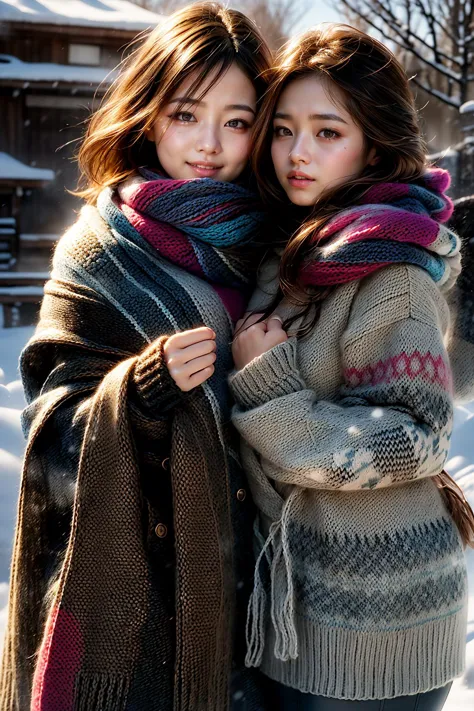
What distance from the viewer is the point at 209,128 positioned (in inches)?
76.7

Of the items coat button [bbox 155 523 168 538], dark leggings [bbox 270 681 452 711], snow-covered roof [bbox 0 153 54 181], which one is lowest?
snow-covered roof [bbox 0 153 54 181]

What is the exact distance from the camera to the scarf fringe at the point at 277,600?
1701 mm

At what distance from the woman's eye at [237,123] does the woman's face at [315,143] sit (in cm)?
13

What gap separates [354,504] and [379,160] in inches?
31.9

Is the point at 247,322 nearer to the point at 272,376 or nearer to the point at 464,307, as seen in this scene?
the point at 272,376

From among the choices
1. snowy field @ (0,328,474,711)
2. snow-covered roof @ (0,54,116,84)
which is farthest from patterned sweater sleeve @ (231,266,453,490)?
snow-covered roof @ (0,54,116,84)

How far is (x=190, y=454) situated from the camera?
1.70 metres

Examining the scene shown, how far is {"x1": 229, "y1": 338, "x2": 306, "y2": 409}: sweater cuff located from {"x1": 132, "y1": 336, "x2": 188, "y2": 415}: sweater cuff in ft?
0.48

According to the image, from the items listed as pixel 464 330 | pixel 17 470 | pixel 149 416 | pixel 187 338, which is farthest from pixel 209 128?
pixel 17 470

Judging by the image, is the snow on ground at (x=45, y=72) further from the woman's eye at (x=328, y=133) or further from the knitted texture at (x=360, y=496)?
the knitted texture at (x=360, y=496)

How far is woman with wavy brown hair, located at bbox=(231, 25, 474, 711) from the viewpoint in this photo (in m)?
1.66

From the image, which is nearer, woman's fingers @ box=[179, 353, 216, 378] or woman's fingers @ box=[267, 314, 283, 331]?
woman's fingers @ box=[179, 353, 216, 378]

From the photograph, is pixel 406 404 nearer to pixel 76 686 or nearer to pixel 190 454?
pixel 190 454

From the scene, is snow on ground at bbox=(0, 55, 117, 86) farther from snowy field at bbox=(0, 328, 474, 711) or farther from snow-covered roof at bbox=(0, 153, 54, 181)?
snowy field at bbox=(0, 328, 474, 711)
